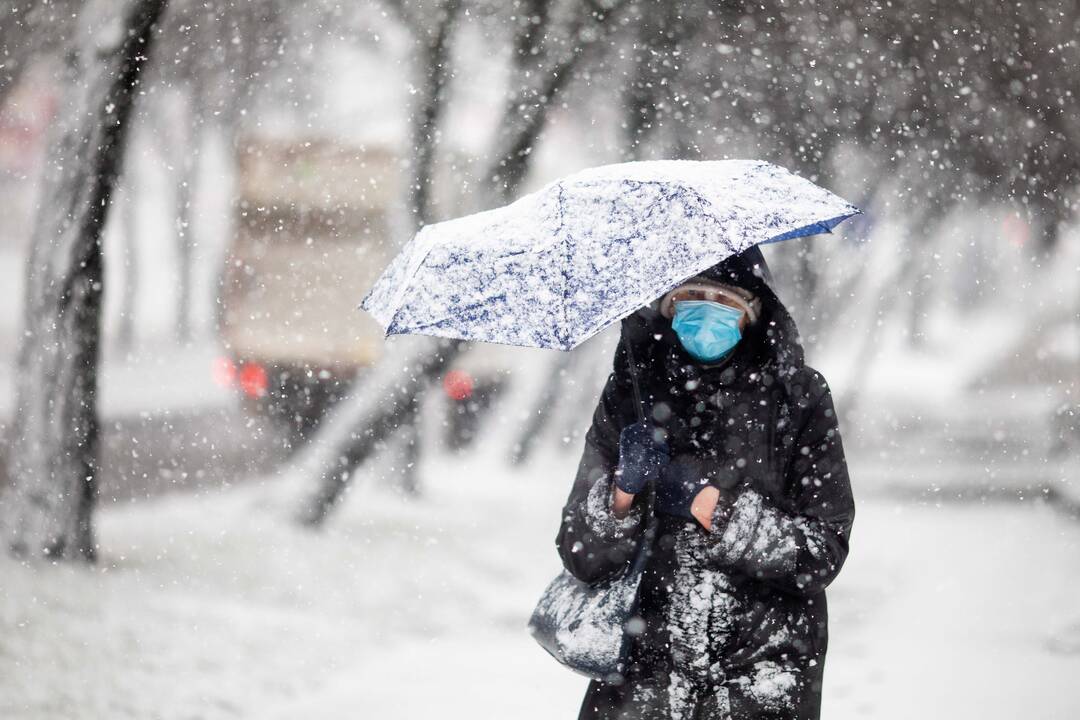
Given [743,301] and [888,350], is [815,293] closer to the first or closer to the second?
[743,301]

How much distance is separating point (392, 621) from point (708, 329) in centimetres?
500

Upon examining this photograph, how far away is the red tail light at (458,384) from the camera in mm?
12992

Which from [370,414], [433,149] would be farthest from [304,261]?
[370,414]

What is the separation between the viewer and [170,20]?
12.5 metres

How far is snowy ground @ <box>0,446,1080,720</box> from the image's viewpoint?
221 inches

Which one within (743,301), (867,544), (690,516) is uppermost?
(867,544)

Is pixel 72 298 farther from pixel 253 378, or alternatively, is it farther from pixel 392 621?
pixel 253 378

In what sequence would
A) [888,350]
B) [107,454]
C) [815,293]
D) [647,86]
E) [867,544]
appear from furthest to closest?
[888,350] < [815,293] < [107,454] < [647,86] < [867,544]

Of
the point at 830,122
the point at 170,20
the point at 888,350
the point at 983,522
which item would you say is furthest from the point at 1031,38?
the point at 888,350

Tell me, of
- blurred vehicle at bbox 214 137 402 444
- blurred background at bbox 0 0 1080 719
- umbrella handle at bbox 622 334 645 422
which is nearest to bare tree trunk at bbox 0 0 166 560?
blurred background at bbox 0 0 1080 719

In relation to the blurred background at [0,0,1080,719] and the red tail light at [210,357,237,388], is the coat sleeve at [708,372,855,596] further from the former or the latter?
the red tail light at [210,357,237,388]

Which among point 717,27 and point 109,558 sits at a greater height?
point 717,27

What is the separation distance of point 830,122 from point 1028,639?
718 centimetres

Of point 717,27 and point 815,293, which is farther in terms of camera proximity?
point 815,293
